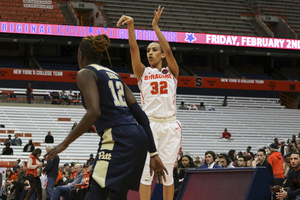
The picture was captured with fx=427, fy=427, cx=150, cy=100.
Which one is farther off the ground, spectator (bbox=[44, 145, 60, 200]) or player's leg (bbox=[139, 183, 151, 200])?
player's leg (bbox=[139, 183, 151, 200])

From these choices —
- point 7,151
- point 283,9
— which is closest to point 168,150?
point 7,151

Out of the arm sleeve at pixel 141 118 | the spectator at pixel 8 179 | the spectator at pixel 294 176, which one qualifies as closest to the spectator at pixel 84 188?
the spectator at pixel 8 179

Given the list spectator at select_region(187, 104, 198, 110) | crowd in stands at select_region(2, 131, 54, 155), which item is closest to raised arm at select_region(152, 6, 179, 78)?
crowd in stands at select_region(2, 131, 54, 155)

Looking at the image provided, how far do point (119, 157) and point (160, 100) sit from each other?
1946 millimetres

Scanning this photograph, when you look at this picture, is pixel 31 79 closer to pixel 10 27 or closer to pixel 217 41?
pixel 10 27

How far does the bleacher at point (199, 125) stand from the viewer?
964 inches

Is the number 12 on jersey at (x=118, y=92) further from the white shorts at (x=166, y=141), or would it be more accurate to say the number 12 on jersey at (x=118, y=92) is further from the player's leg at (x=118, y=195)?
the white shorts at (x=166, y=141)

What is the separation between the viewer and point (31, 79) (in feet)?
101

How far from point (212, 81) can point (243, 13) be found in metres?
7.25

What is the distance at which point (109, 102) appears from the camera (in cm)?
314

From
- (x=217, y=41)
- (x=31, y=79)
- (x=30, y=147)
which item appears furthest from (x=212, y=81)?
(x=30, y=147)

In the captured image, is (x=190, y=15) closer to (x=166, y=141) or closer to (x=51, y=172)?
(x=51, y=172)

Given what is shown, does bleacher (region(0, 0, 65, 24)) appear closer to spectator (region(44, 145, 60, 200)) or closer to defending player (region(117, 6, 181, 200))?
spectator (region(44, 145, 60, 200))

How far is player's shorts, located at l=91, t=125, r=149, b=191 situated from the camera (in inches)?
120
